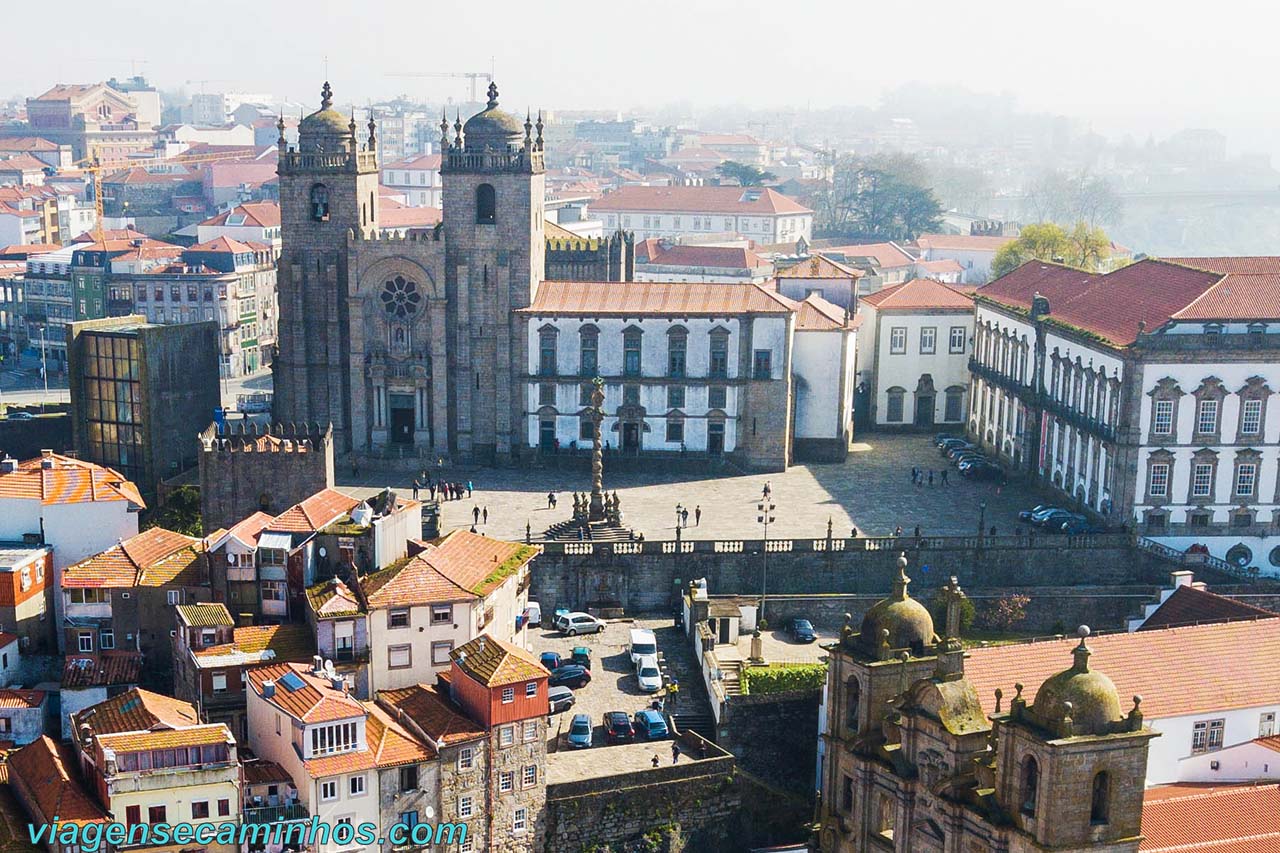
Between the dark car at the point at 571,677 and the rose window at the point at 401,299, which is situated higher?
the rose window at the point at 401,299

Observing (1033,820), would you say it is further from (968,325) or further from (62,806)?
(968,325)

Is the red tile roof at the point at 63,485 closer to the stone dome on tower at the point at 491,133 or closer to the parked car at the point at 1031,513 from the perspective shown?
the stone dome on tower at the point at 491,133

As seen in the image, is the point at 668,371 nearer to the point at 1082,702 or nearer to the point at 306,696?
the point at 306,696

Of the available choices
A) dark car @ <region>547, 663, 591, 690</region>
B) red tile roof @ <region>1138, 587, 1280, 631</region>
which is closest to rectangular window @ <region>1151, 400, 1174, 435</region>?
red tile roof @ <region>1138, 587, 1280, 631</region>

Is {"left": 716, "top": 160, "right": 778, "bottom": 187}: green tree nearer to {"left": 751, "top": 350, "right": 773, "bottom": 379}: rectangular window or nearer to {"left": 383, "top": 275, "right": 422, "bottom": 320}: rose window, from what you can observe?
{"left": 383, "top": 275, "right": 422, "bottom": 320}: rose window

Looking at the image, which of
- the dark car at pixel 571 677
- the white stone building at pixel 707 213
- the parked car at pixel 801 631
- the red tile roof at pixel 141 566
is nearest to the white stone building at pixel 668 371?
the parked car at pixel 801 631

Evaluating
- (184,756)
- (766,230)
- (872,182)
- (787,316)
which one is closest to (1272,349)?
(787,316)
